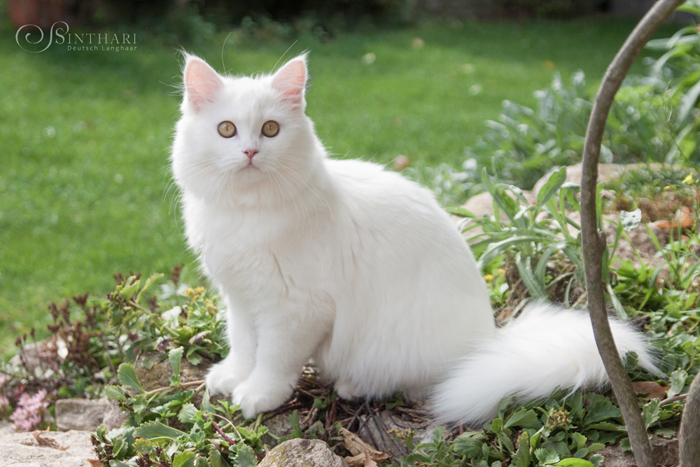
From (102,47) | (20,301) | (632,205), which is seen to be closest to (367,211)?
(632,205)

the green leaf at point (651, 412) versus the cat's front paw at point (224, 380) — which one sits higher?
the green leaf at point (651, 412)

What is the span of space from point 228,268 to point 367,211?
509mm

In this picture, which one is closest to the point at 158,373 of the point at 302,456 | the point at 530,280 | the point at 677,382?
the point at 302,456

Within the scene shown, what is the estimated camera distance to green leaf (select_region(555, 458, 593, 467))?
1634 mm

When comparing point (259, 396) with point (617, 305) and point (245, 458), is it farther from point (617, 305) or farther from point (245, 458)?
point (617, 305)

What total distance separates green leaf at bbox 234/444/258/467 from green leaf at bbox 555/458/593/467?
0.88m

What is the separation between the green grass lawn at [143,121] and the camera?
13.6 feet

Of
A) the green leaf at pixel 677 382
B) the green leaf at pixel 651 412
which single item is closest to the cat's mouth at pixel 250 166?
the green leaf at pixel 651 412

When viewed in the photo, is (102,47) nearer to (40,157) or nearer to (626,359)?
(40,157)

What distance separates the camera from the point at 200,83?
6.43ft

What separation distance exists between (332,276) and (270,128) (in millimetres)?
526

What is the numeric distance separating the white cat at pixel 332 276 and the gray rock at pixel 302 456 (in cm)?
35

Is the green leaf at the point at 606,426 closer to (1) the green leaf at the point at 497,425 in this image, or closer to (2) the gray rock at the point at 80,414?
(1) the green leaf at the point at 497,425

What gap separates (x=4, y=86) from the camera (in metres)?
6.37
